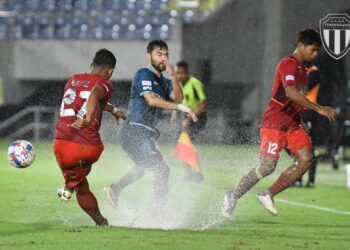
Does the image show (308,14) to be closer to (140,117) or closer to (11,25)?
(11,25)

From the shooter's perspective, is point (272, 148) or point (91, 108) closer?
point (91, 108)

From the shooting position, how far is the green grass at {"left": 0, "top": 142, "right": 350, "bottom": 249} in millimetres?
8875

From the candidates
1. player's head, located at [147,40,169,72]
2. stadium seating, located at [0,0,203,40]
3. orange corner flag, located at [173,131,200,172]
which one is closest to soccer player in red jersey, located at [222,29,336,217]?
player's head, located at [147,40,169,72]

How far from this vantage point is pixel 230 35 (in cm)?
3028

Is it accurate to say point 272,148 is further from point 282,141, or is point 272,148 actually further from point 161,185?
point 161,185

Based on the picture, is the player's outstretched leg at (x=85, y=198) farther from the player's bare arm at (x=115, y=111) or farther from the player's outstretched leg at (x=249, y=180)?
the player's outstretched leg at (x=249, y=180)

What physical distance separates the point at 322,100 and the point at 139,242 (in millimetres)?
9784

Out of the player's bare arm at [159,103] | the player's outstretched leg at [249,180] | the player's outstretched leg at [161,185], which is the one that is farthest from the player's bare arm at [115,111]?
the player's outstretched leg at [249,180]

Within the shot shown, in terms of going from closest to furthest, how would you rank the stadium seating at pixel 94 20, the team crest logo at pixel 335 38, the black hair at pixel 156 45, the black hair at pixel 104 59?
1. the black hair at pixel 104 59
2. the black hair at pixel 156 45
3. the team crest logo at pixel 335 38
4. the stadium seating at pixel 94 20

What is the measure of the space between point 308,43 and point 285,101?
646 mm

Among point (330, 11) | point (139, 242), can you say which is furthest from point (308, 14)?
point (139, 242)

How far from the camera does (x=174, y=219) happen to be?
10875mm

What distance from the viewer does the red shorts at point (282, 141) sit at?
10727 mm

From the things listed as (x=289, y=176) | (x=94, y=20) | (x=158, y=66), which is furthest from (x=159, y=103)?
(x=94, y=20)
